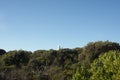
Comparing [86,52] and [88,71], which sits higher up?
[86,52]

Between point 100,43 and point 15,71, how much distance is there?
16.2 meters

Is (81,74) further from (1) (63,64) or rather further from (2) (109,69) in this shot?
(1) (63,64)

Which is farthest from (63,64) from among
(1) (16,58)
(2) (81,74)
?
(2) (81,74)

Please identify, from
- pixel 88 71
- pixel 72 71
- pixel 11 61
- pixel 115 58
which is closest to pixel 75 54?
pixel 11 61

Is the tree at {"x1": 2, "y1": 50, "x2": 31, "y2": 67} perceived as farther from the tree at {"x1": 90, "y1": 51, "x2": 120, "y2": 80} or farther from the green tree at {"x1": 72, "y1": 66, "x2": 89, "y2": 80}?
the tree at {"x1": 90, "y1": 51, "x2": 120, "y2": 80}

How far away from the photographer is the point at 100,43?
51656mm

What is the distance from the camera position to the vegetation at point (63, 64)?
23.6 metres

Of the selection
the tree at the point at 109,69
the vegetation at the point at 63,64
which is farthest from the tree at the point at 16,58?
the tree at the point at 109,69

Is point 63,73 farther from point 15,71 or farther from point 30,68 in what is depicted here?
point 30,68

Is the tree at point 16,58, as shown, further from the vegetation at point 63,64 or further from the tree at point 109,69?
the tree at point 109,69

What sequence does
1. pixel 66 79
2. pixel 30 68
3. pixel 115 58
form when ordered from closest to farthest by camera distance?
pixel 115 58 → pixel 66 79 → pixel 30 68

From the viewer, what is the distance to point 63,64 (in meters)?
50.4

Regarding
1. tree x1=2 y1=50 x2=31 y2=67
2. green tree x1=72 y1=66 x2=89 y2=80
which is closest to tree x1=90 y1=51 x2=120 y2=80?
green tree x1=72 y1=66 x2=89 y2=80

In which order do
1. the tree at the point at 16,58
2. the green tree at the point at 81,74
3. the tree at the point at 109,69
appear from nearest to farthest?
the tree at the point at 109,69 < the green tree at the point at 81,74 < the tree at the point at 16,58
